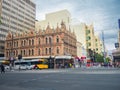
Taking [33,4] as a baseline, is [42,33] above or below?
below

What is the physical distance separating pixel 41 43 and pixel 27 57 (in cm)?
765

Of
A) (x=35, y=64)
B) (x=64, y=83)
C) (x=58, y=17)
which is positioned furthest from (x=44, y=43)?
(x=64, y=83)

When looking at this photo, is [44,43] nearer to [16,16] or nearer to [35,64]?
[35,64]

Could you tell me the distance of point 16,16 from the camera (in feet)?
304

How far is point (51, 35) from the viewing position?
68000mm

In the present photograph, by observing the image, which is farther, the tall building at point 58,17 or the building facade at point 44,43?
the tall building at point 58,17

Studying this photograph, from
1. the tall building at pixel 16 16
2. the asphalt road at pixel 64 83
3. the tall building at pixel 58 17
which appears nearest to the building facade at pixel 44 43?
the tall building at pixel 16 16

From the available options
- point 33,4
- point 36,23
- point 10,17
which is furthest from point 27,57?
point 33,4

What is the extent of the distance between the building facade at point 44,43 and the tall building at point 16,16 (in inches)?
366

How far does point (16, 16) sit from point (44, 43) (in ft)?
102

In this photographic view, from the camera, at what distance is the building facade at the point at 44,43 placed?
218ft

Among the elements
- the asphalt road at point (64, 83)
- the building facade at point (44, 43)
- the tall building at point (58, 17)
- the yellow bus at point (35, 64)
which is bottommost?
the asphalt road at point (64, 83)

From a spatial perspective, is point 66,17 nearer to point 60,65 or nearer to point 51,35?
point 51,35

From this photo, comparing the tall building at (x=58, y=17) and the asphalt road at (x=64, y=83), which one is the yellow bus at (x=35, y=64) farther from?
the asphalt road at (x=64, y=83)
